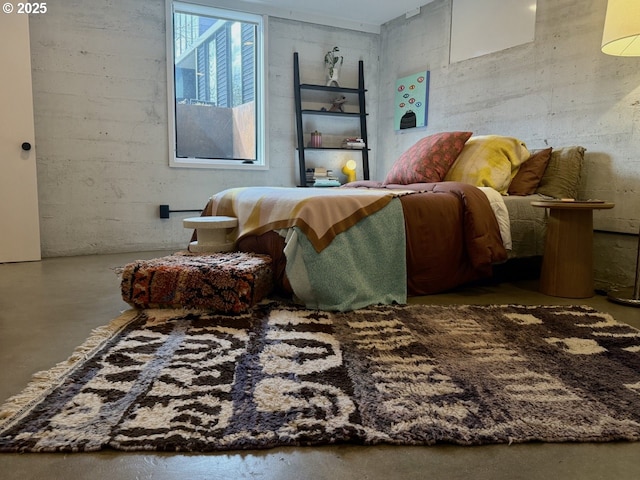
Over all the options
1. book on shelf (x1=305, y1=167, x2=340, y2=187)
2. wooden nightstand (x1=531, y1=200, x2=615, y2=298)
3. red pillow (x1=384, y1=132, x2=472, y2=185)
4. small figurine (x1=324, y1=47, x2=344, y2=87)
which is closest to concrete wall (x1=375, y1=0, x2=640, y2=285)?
wooden nightstand (x1=531, y1=200, x2=615, y2=298)

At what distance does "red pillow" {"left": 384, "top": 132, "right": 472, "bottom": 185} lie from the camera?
132 inches

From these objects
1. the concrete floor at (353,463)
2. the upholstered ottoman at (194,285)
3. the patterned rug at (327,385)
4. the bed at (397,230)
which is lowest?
Result: the concrete floor at (353,463)

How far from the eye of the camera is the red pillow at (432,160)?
337 cm

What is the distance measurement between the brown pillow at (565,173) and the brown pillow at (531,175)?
0.20 feet

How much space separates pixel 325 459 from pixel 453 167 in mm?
2716

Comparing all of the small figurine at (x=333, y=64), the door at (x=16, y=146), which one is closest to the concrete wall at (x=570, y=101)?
the small figurine at (x=333, y=64)

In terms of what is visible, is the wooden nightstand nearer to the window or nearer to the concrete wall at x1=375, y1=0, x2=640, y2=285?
the concrete wall at x1=375, y1=0, x2=640, y2=285

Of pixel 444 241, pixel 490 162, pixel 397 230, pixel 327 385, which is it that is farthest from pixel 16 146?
pixel 490 162

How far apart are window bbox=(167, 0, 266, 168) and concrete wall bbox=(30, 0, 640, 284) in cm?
14

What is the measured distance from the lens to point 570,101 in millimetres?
3291

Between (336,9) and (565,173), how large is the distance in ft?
10.0

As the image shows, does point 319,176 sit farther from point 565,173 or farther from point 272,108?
point 565,173

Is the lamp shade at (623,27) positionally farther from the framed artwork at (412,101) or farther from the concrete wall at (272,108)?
the framed artwork at (412,101)

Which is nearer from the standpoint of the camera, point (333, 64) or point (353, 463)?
point (353, 463)
